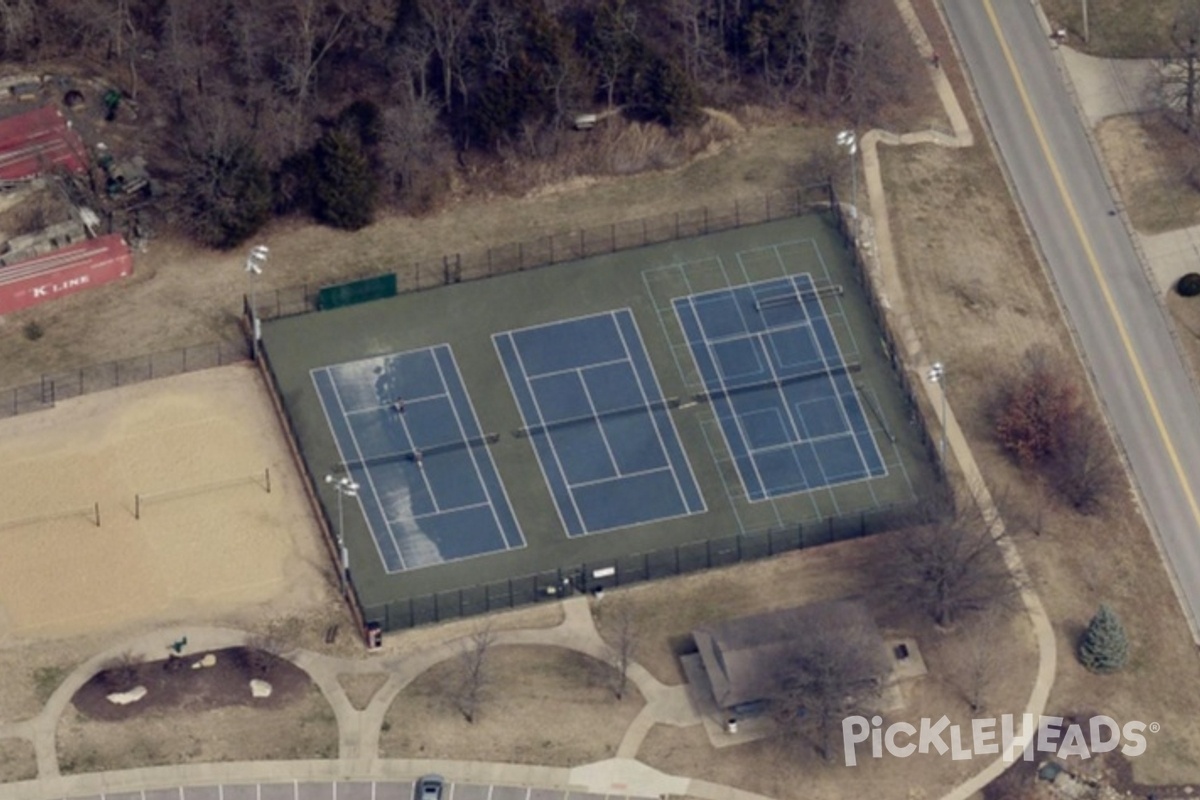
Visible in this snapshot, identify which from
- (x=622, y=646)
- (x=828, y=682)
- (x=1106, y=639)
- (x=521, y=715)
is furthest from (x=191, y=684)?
(x=1106, y=639)

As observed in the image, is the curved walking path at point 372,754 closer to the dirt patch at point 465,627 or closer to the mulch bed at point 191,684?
the dirt patch at point 465,627

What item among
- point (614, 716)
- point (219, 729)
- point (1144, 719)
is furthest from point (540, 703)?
point (1144, 719)

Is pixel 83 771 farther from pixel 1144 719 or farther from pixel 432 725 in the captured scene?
pixel 1144 719

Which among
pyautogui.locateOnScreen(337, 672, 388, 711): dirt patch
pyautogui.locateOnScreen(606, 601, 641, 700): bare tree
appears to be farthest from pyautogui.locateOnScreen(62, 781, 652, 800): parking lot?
pyautogui.locateOnScreen(606, 601, 641, 700): bare tree

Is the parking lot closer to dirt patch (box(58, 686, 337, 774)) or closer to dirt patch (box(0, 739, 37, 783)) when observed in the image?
dirt patch (box(58, 686, 337, 774))
